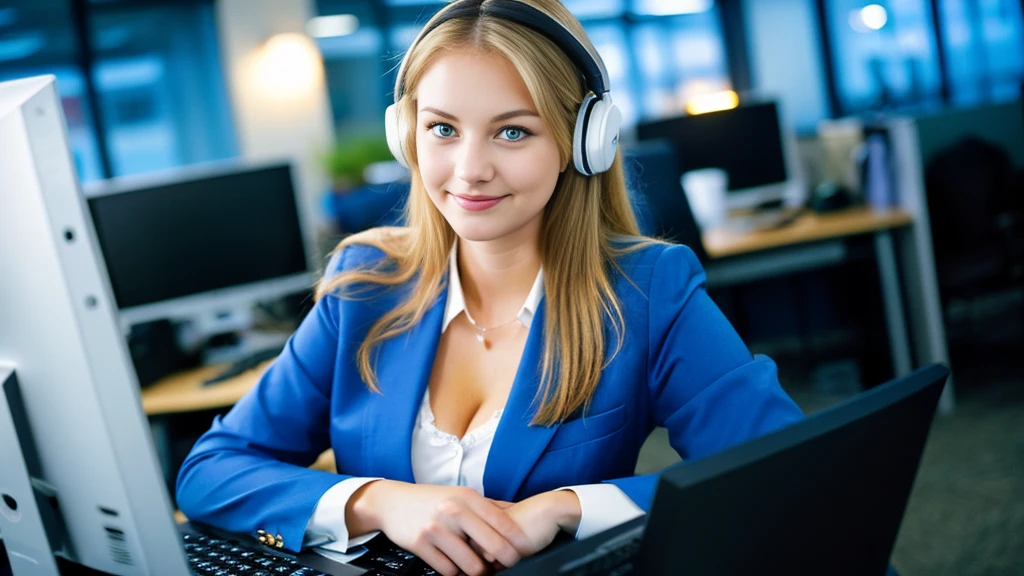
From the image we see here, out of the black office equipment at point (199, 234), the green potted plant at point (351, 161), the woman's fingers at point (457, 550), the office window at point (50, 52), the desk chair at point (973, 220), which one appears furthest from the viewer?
the office window at point (50, 52)

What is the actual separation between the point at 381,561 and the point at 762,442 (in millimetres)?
470

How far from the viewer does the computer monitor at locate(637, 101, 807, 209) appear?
3617 mm

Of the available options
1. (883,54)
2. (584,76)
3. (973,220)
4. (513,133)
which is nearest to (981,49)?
(883,54)

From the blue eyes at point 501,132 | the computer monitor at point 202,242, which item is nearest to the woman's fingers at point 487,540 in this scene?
the blue eyes at point 501,132

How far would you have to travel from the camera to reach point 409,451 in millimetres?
1046

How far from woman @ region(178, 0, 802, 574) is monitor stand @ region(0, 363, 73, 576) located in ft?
0.83

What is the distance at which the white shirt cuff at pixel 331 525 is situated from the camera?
92 cm

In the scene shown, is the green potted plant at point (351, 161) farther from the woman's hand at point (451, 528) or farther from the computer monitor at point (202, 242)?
the woman's hand at point (451, 528)

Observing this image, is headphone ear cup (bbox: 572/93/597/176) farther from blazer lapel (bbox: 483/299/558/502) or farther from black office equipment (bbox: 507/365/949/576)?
black office equipment (bbox: 507/365/949/576)

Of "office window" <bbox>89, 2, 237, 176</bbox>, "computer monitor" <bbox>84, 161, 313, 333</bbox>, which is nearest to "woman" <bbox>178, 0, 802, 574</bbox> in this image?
"computer monitor" <bbox>84, 161, 313, 333</bbox>

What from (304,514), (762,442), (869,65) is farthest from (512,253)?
(869,65)

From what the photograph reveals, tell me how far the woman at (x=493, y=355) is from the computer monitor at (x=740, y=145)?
2553 millimetres

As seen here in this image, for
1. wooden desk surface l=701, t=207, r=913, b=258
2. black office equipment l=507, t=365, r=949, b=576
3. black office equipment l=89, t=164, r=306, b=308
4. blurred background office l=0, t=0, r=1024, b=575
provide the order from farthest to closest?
wooden desk surface l=701, t=207, r=913, b=258 < blurred background office l=0, t=0, r=1024, b=575 < black office equipment l=89, t=164, r=306, b=308 < black office equipment l=507, t=365, r=949, b=576

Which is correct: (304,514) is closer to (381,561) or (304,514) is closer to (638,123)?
(381,561)
